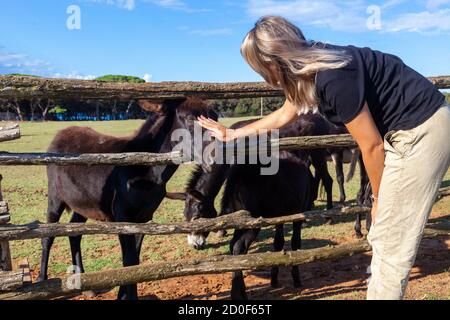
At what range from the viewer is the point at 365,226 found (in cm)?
811

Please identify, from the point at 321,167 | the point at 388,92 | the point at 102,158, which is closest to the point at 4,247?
the point at 102,158

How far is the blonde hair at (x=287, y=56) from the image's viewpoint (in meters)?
2.36

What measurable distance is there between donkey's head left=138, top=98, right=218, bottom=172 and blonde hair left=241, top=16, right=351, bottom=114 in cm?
177

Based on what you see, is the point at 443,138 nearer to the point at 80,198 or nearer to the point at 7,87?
the point at 7,87

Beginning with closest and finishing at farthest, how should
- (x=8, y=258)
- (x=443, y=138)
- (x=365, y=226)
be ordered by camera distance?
(x=443, y=138)
(x=8, y=258)
(x=365, y=226)

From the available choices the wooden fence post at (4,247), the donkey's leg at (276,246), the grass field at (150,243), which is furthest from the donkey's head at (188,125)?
the grass field at (150,243)

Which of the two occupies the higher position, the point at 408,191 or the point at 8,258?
the point at 408,191

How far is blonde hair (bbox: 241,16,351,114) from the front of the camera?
2.36 meters

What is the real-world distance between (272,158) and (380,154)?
2.80m

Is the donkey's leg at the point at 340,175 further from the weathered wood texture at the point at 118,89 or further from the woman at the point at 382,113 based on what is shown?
the woman at the point at 382,113

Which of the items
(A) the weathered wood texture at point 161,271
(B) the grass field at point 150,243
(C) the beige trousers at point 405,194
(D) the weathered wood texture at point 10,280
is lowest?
(B) the grass field at point 150,243

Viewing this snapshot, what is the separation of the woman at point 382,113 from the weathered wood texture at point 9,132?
7.97 feet
